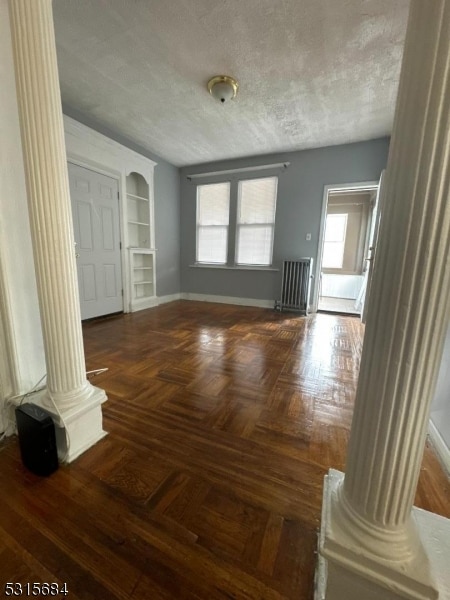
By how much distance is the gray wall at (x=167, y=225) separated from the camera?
436 cm

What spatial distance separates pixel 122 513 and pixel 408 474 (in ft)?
3.18

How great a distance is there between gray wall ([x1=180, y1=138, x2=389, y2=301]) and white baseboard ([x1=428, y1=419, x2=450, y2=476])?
3.14 meters

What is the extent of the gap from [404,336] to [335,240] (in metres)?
6.65

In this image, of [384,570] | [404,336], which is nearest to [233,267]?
[404,336]

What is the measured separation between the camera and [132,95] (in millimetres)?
2576

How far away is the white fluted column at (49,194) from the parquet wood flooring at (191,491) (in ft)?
1.17

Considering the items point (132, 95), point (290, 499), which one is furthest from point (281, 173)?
point (290, 499)

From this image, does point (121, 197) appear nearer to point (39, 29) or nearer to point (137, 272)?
point (137, 272)

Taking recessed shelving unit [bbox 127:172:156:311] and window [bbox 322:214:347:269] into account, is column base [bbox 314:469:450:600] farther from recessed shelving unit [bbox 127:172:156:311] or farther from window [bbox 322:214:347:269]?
window [bbox 322:214:347:269]

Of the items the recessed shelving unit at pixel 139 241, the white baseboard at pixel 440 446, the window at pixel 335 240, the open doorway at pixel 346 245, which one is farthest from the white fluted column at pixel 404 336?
the window at pixel 335 240

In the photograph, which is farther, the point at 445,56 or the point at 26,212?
the point at 26,212

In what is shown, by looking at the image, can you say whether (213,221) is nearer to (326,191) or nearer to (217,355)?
(326,191)

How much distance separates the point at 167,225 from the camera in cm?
465

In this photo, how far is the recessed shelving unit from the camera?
4035 mm
